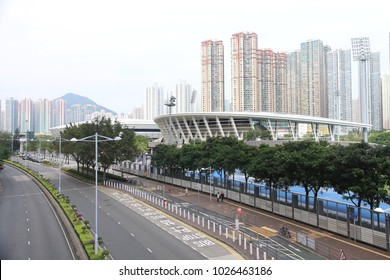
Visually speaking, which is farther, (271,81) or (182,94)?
(182,94)

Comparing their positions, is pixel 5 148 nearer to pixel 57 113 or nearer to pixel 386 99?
pixel 57 113

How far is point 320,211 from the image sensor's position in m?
19.7

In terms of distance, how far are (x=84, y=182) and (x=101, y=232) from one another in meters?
25.0

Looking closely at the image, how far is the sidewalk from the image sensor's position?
15391mm

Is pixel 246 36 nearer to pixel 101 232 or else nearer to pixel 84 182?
pixel 84 182

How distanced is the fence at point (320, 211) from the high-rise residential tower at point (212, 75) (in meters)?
75.9

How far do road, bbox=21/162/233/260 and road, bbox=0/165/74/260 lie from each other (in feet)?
7.55

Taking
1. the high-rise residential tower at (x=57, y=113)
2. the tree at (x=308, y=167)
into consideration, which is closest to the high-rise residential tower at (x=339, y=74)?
the tree at (x=308, y=167)

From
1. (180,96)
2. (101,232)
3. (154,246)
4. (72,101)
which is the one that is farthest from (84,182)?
(72,101)

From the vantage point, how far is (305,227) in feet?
66.5

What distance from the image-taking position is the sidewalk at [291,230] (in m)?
15.4

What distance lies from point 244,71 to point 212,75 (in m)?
11.9

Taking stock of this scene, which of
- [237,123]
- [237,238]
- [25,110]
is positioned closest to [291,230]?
[237,238]

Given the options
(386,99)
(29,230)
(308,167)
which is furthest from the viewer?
(386,99)
